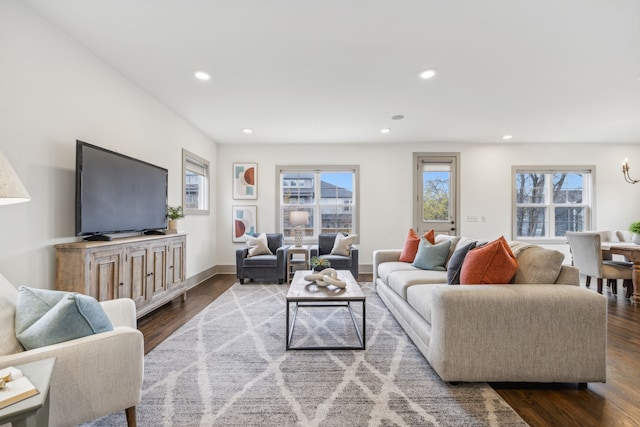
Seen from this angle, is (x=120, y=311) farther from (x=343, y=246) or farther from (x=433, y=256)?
(x=343, y=246)

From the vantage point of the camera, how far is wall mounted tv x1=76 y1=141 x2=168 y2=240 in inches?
91.3

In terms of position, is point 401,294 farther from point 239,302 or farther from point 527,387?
point 239,302

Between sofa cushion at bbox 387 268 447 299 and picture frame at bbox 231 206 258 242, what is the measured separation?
10.9 feet

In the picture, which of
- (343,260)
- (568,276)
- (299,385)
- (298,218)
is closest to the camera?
(299,385)

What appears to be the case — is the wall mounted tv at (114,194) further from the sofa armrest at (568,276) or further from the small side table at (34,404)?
the sofa armrest at (568,276)

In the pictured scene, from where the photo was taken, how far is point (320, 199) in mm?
5770

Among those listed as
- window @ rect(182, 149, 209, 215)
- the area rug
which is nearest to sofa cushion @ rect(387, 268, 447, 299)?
the area rug

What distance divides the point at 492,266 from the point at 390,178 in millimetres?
3833

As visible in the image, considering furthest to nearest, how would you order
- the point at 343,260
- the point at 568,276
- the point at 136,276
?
the point at 343,260, the point at 136,276, the point at 568,276

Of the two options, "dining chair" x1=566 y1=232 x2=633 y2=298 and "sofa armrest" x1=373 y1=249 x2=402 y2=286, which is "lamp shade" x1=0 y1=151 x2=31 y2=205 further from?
"dining chair" x1=566 y1=232 x2=633 y2=298

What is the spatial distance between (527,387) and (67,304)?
8.56 ft

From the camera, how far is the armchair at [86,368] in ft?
3.82

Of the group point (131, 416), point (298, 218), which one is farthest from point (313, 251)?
point (131, 416)

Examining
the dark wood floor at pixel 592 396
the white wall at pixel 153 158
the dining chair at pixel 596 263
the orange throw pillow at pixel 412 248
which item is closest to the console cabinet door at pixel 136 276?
the dark wood floor at pixel 592 396
